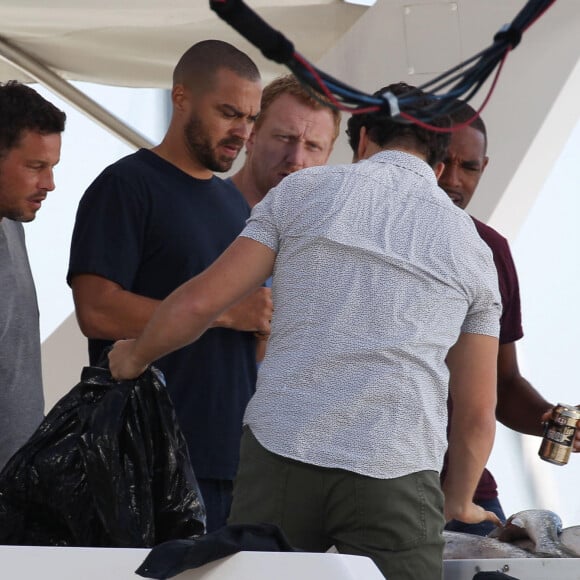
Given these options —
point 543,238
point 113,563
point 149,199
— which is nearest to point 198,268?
point 149,199

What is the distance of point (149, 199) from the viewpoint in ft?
9.46

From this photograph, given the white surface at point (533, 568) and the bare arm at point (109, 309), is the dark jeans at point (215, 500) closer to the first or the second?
the bare arm at point (109, 309)

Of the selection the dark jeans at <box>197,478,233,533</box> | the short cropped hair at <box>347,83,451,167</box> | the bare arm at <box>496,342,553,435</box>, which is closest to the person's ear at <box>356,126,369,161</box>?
the short cropped hair at <box>347,83,451,167</box>

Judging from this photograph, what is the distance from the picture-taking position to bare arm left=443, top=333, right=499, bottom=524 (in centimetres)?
247

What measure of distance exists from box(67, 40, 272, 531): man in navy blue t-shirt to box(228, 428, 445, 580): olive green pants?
0.57 meters

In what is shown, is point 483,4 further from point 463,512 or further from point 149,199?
point 463,512

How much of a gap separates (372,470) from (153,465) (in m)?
0.43

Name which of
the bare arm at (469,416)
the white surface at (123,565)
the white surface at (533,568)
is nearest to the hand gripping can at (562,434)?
the bare arm at (469,416)

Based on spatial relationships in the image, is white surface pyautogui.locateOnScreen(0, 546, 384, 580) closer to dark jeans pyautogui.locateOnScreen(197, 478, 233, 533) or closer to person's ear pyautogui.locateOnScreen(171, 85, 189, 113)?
dark jeans pyautogui.locateOnScreen(197, 478, 233, 533)

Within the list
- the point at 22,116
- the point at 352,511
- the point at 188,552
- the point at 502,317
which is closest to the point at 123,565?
the point at 188,552

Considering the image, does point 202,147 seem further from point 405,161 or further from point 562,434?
point 562,434

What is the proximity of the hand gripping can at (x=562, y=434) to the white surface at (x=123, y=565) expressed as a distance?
1009mm

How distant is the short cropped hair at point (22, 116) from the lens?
9.88 ft

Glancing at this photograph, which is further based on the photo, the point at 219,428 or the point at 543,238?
the point at 543,238
